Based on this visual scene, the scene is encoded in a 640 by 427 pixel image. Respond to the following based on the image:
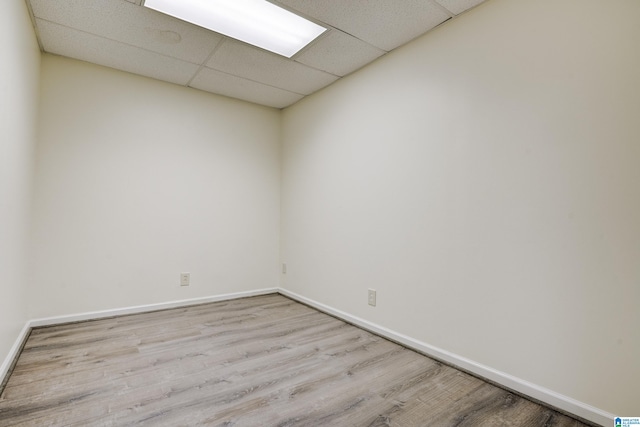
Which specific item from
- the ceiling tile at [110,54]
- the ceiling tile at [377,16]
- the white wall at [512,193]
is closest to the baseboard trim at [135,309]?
the white wall at [512,193]

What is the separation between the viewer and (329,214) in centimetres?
308

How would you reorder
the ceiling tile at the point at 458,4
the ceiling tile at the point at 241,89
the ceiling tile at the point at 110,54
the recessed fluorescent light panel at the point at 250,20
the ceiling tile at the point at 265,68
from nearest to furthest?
the ceiling tile at the point at 458,4 < the recessed fluorescent light panel at the point at 250,20 < the ceiling tile at the point at 110,54 < the ceiling tile at the point at 265,68 < the ceiling tile at the point at 241,89

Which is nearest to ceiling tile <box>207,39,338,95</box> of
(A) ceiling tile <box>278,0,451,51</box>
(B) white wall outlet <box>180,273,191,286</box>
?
(A) ceiling tile <box>278,0,451,51</box>

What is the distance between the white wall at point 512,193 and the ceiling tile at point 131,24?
136 cm

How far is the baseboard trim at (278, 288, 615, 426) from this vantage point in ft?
4.75

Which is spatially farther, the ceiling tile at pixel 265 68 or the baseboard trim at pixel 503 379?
the ceiling tile at pixel 265 68

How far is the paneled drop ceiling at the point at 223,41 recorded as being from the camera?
1.95 metres

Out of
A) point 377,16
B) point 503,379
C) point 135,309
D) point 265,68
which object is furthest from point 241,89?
point 503,379

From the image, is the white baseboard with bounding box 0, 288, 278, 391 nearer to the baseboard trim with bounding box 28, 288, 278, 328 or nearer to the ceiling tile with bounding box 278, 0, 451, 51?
the baseboard trim with bounding box 28, 288, 278, 328

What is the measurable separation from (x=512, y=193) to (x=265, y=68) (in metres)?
2.18

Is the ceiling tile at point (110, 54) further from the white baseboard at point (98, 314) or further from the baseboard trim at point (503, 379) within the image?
the baseboard trim at point (503, 379)

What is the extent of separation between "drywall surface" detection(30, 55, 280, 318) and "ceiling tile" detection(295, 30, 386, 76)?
1.27 meters

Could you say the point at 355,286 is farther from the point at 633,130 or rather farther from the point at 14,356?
the point at 14,356

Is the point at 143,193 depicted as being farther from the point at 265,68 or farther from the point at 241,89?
the point at 265,68
